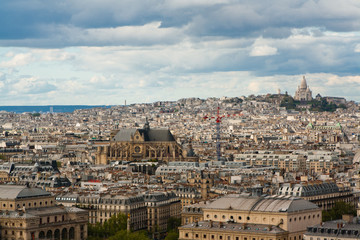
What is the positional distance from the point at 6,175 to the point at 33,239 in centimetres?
5852

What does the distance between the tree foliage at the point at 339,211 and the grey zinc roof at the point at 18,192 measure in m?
26.8

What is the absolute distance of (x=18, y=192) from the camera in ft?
302

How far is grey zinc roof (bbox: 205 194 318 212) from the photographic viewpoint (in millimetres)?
83438

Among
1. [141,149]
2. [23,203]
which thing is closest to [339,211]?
[23,203]

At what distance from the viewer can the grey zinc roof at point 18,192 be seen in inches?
3622

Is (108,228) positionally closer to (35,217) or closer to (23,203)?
(23,203)

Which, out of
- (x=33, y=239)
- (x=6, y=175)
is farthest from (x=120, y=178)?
(x=33, y=239)

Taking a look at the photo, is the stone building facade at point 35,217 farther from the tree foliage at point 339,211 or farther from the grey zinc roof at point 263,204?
the tree foliage at point 339,211

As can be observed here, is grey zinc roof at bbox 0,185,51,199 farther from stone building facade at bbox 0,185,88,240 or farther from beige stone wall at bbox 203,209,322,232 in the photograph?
beige stone wall at bbox 203,209,322,232

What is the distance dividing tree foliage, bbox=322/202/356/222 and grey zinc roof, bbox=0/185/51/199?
26850 millimetres

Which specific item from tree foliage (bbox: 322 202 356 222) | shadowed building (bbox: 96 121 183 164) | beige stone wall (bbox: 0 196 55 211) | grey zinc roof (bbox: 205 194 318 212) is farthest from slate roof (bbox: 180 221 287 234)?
shadowed building (bbox: 96 121 183 164)

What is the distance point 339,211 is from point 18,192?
104ft

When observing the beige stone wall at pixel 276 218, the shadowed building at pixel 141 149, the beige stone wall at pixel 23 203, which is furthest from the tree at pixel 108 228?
the shadowed building at pixel 141 149

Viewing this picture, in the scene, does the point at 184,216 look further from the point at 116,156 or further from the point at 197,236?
the point at 116,156
